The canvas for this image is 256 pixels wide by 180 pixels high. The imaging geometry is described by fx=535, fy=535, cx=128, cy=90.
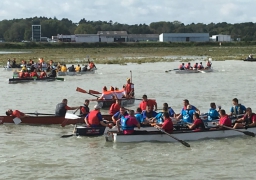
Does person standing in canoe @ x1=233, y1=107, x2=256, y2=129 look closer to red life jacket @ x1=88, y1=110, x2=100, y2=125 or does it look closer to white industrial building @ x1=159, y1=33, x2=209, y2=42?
red life jacket @ x1=88, y1=110, x2=100, y2=125

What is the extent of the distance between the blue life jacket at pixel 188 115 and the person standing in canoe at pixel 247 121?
68.0 inches

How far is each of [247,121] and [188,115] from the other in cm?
226

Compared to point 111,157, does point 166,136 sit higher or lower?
higher

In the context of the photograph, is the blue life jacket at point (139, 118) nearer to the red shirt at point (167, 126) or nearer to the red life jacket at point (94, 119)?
the red shirt at point (167, 126)

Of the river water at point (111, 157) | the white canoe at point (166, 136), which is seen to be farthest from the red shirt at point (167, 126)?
the river water at point (111, 157)

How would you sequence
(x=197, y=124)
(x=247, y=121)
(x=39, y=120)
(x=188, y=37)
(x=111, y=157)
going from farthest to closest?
(x=188, y=37) → (x=39, y=120) → (x=247, y=121) → (x=197, y=124) → (x=111, y=157)

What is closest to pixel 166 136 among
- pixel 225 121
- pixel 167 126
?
pixel 167 126

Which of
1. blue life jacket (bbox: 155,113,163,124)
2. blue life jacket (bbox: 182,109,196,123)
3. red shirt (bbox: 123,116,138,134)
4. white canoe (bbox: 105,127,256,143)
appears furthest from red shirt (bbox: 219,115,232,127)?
red shirt (bbox: 123,116,138,134)

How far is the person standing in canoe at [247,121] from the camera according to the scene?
2024 cm

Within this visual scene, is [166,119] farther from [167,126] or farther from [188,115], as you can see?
[188,115]

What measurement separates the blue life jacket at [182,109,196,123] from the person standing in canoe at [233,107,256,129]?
68.0 inches

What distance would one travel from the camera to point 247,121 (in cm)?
2048

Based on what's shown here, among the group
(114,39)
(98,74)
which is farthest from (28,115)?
(114,39)

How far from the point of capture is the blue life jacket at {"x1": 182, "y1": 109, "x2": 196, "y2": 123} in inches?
822
